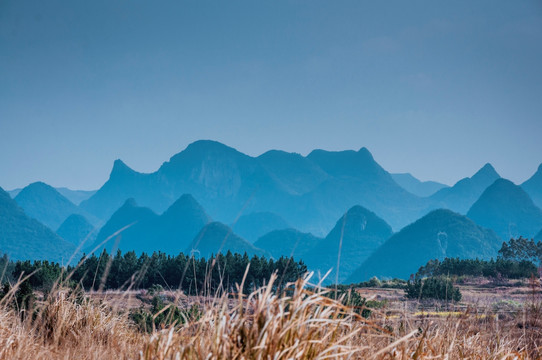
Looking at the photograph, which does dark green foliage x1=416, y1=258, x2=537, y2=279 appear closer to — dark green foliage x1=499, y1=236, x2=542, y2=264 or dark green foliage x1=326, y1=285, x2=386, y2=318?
dark green foliage x1=499, y1=236, x2=542, y2=264

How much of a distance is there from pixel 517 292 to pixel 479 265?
1178 centimetres

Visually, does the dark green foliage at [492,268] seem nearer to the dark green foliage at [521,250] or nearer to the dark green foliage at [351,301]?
the dark green foliage at [521,250]

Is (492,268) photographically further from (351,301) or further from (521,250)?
(351,301)

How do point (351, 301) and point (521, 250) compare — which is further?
point (521, 250)

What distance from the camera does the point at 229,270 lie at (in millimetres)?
31297

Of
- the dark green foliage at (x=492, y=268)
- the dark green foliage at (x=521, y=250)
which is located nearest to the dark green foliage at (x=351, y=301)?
the dark green foliage at (x=492, y=268)

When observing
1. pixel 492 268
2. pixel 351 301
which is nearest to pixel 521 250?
pixel 492 268

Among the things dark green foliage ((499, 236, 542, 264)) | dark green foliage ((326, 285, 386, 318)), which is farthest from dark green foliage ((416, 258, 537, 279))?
dark green foliage ((326, 285, 386, 318))

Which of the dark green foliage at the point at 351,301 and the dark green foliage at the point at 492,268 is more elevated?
the dark green foliage at the point at 492,268

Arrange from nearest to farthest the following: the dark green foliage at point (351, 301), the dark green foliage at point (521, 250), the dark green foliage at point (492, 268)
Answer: the dark green foliage at point (351, 301) → the dark green foliage at point (492, 268) → the dark green foliage at point (521, 250)

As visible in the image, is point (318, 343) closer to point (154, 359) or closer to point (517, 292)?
point (154, 359)

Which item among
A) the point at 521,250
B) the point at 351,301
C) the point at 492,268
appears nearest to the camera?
the point at 351,301

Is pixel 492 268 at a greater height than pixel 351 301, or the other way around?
pixel 492 268

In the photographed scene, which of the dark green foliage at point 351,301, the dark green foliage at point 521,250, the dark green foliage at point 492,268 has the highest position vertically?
the dark green foliage at point 521,250
